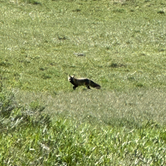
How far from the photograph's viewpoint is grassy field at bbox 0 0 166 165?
617cm

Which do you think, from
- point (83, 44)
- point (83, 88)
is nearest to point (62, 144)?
point (83, 88)

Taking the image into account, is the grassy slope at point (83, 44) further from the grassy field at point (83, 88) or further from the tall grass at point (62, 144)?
the tall grass at point (62, 144)

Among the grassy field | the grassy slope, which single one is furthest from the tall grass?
the grassy slope

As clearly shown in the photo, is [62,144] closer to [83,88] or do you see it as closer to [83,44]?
[83,88]

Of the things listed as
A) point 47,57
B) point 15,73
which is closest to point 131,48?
point 47,57

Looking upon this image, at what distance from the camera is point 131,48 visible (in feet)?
90.0

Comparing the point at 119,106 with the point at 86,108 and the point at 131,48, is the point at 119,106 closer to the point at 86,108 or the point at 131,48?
the point at 86,108

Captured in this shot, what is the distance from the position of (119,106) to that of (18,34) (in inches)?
633

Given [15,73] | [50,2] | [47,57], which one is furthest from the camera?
[50,2]

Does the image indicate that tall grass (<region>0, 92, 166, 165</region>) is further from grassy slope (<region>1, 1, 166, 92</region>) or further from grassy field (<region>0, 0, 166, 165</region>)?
grassy slope (<region>1, 1, 166, 92</region>)

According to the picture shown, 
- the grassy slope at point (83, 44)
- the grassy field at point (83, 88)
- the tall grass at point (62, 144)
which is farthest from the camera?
the grassy slope at point (83, 44)

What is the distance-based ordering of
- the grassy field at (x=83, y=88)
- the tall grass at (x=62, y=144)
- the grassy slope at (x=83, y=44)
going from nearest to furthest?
1. the tall grass at (x=62, y=144)
2. the grassy field at (x=83, y=88)
3. the grassy slope at (x=83, y=44)

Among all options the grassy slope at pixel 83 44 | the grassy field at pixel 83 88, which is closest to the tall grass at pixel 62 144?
the grassy field at pixel 83 88

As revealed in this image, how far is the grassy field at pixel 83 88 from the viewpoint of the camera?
6.17 m
